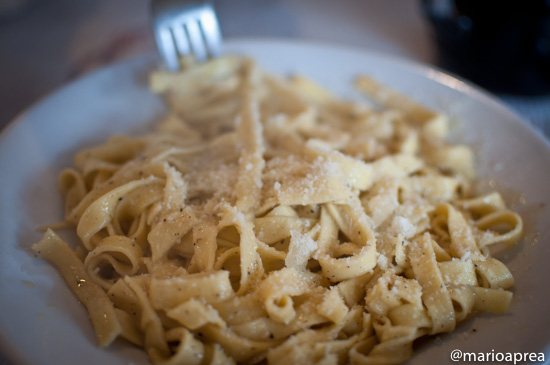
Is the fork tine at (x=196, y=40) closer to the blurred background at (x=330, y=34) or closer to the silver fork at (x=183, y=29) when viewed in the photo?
the silver fork at (x=183, y=29)

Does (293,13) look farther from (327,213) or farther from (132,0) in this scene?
(327,213)

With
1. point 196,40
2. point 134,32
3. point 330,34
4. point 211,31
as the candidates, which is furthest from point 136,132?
point 330,34

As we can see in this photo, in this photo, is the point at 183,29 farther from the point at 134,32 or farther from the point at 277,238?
the point at 277,238

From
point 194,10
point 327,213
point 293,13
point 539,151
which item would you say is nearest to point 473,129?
point 539,151

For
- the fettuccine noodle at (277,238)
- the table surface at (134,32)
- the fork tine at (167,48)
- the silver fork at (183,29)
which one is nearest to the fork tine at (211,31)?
the silver fork at (183,29)

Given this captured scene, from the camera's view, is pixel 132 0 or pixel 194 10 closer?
pixel 194 10

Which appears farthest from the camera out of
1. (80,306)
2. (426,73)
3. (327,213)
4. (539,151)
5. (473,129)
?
(426,73)

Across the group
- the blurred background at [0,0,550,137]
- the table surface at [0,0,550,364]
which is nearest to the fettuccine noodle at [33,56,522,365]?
the blurred background at [0,0,550,137]
